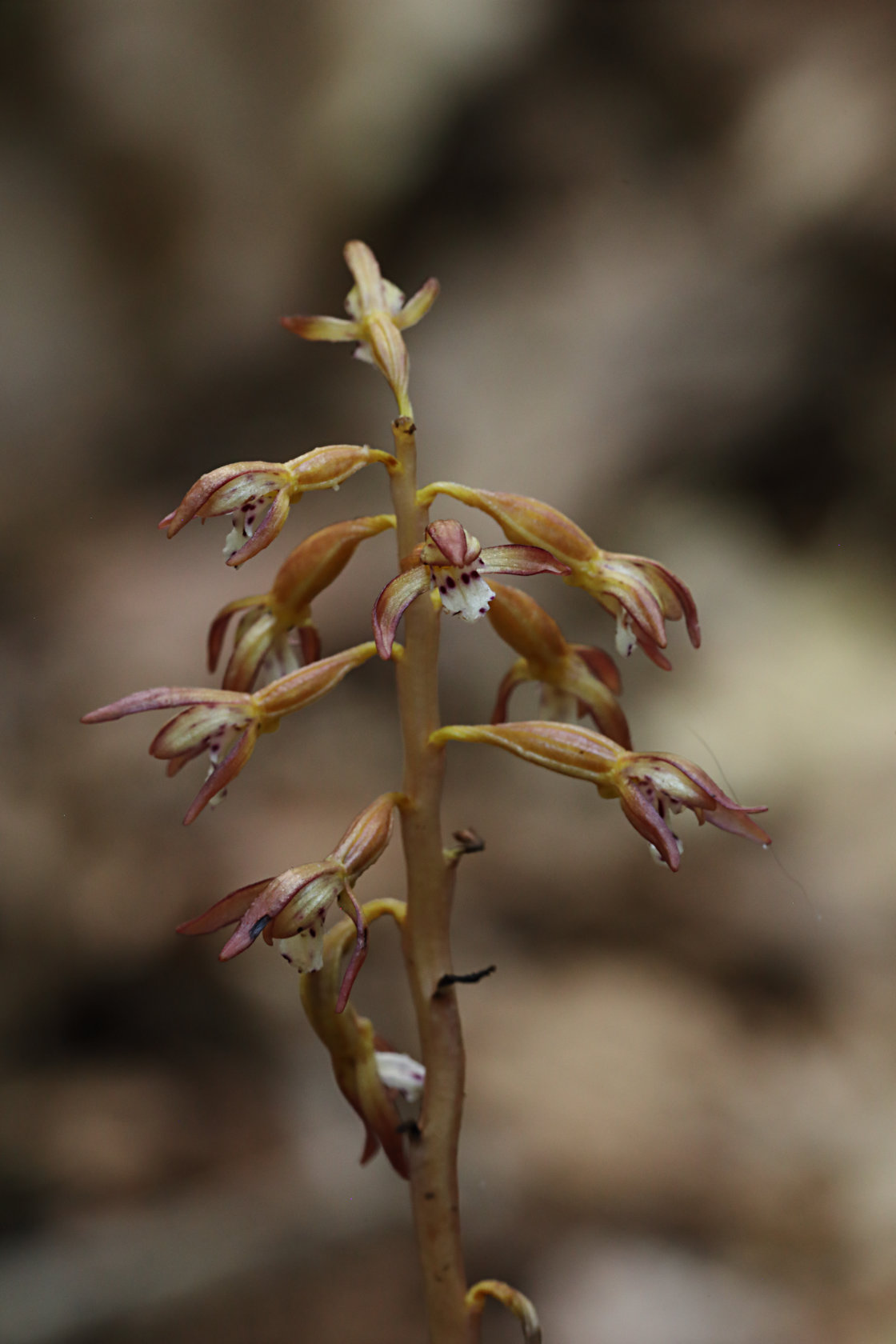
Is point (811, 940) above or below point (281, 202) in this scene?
below

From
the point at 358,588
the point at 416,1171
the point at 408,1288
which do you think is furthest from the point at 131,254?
the point at 408,1288

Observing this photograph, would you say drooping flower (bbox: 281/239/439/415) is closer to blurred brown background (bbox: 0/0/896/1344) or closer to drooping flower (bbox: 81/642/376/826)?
drooping flower (bbox: 81/642/376/826)

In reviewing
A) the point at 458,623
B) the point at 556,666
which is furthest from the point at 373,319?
the point at 458,623

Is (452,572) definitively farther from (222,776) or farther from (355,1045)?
(355,1045)

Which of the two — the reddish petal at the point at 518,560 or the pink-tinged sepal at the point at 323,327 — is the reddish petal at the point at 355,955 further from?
the pink-tinged sepal at the point at 323,327

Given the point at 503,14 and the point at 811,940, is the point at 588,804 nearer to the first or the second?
the point at 811,940
